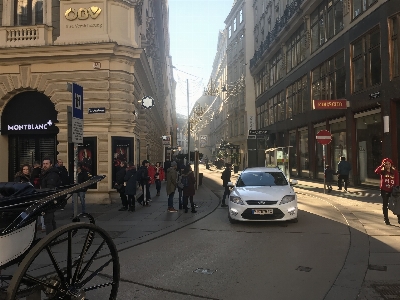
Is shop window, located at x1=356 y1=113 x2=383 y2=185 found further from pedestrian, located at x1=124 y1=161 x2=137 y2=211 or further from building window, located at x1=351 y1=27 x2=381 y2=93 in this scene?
pedestrian, located at x1=124 y1=161 x2=137 y2=211

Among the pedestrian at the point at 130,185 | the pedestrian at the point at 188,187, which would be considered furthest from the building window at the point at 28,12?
the pedestrian at the point at 188,187

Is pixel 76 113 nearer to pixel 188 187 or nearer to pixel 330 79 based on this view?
pixel 188 187

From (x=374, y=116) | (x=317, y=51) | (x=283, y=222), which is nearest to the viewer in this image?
(x=283, y=222)

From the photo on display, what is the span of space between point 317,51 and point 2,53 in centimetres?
1950

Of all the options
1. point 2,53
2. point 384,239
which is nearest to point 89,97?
point 2,53

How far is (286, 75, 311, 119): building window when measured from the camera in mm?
Answer: 29038

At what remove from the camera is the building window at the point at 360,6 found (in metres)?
19.1

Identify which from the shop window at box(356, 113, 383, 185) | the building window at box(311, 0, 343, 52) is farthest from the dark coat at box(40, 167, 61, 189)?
the building window at box(311, 0, 343, 52)

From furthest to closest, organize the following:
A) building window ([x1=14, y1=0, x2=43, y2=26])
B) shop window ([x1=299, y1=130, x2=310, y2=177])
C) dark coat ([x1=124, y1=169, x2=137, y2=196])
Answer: shop window ([x1=299, y1=130, x2=310, y2=177]) → building window ([x1=14, y1=0, x2=43, y2=26]) → dark coat ([x1=124, y1=169, x2=137, y2=196])

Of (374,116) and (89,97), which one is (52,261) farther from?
(374,116)

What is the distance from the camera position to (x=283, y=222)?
10422mm

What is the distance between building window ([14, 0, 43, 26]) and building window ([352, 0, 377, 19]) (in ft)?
50.2

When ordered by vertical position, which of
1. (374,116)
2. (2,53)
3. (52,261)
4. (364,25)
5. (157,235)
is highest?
(364,25)

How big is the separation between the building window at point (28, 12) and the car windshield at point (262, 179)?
1112 cm
